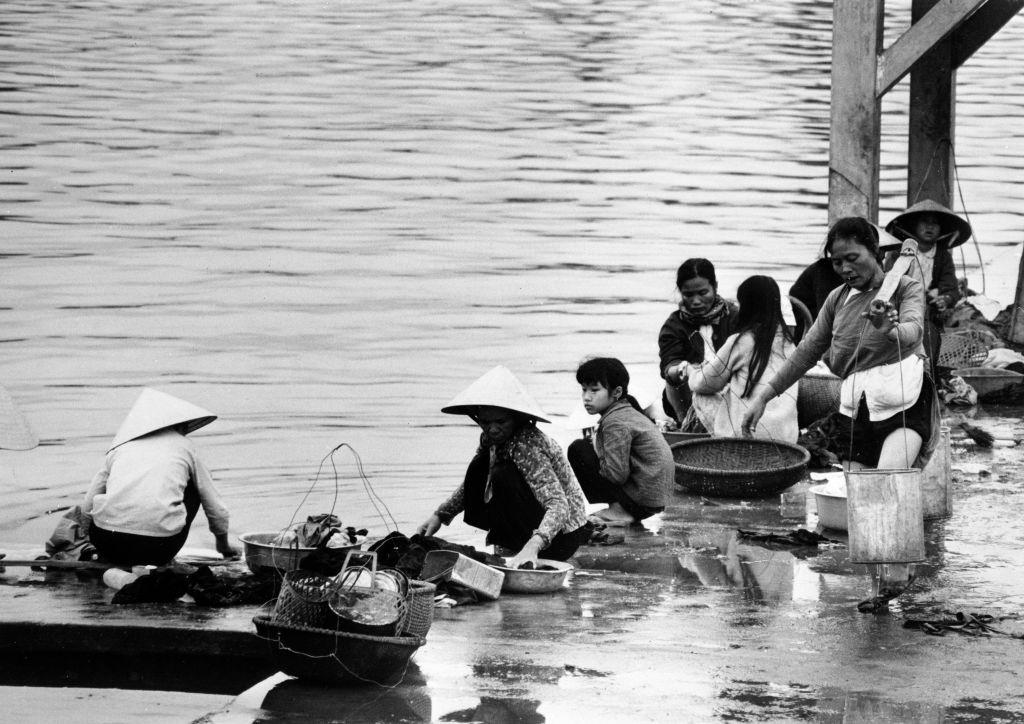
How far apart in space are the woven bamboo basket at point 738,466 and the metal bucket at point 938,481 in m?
0.75

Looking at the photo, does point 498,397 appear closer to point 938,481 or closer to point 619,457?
point 619,457

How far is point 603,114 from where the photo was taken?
2375cm

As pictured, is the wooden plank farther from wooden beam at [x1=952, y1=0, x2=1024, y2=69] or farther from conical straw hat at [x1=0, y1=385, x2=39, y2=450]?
wooden beam at [x1=952, y1=0, x2=1024, y2=69]

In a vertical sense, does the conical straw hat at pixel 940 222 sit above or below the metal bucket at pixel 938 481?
above

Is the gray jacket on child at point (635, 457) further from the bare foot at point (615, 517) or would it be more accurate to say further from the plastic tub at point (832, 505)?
Result: the plastic tub at point (832, 505)

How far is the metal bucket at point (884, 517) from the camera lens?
5.74 m

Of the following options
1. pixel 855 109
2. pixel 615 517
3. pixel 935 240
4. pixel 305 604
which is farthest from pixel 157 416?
pixel 935 240

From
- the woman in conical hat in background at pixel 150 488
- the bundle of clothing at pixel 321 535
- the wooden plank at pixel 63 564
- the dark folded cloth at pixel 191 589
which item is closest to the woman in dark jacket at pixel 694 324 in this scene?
the bundle of clothing at pixel 321 535

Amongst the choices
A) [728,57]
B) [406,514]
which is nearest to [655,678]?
[406,514]

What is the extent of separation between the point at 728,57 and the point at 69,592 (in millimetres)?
22754

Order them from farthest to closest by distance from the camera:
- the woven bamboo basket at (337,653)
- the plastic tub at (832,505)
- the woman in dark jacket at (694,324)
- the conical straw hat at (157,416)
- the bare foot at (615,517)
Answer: the woman in dark jacket at (694,324) → the bare foot at (615,517) → the plastic tub at (832,505) → the conical straw hat at (157,416) → the woven bamboo basket at (337,653)

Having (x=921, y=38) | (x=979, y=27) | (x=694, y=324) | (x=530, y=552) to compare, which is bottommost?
(x=530, y=552)

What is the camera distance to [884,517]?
5.74 metres

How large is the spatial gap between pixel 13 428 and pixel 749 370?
3.49 metres
